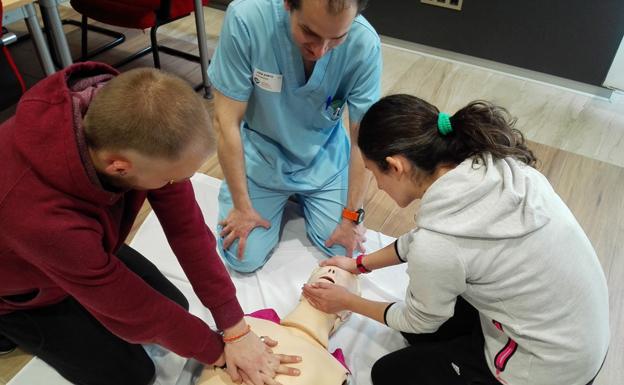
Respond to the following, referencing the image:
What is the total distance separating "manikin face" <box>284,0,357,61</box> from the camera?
41.5 inches

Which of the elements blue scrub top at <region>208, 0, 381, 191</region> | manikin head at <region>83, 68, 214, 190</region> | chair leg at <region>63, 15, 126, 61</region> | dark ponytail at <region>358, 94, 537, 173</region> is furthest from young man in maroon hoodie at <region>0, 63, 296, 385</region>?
chair leg at <region>63, 15, 126, 61</region>

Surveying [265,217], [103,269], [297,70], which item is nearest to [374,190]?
[265,217]

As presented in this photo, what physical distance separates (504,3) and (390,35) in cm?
65

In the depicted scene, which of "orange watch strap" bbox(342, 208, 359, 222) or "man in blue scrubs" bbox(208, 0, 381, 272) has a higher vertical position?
"man in blue scrubs" bbox(208, 0, 381, 272)

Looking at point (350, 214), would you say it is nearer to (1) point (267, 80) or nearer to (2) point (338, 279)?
(2) point (338, 279)

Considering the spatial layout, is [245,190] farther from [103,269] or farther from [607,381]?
[607,381]

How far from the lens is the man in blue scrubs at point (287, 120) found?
1.30 meters

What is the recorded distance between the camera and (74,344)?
112 cm

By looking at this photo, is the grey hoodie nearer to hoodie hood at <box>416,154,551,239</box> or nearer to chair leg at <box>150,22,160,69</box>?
hoodie hood at <box>416,154,551,239</box>

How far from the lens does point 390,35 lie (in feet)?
9.49

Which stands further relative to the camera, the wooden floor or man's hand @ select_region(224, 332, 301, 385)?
the wooden floor

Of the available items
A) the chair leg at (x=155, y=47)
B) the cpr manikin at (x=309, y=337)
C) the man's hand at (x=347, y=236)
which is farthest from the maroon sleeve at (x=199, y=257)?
the chair leg at (x=155, y=47)

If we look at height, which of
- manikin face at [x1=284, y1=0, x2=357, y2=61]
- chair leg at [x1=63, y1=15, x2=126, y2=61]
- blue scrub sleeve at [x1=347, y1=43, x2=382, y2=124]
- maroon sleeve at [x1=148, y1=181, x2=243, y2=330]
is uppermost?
manikin face at [x1=284, y1=0, x2=357, y2=61]

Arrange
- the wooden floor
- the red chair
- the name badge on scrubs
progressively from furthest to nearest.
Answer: the red chair, the wooden floor, the name badge on scrubs
